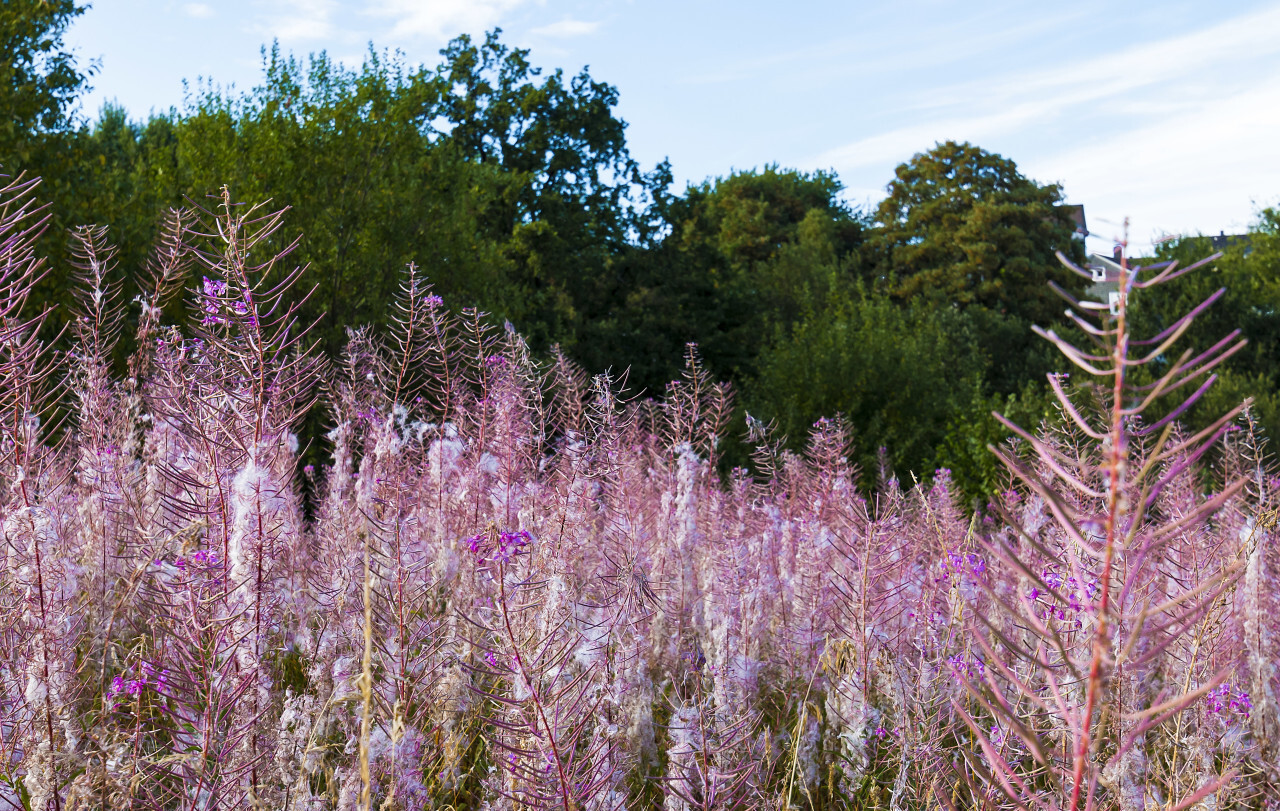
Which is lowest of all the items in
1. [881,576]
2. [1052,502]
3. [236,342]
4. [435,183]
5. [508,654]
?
[881,576]

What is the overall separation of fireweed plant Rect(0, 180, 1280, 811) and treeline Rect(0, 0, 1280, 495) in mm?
1376

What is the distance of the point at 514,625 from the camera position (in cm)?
215

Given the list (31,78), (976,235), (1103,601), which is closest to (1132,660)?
(1103,601)

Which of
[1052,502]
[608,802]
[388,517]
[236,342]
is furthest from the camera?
[388,517]

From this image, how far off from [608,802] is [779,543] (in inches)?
131

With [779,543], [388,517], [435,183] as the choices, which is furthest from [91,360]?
[435,183]

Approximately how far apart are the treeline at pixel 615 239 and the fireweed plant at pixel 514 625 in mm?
1376

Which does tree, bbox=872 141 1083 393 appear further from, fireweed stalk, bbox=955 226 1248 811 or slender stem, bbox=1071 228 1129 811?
slender stem, bbox=1071 228 1129 811

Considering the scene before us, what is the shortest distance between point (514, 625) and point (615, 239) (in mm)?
21814

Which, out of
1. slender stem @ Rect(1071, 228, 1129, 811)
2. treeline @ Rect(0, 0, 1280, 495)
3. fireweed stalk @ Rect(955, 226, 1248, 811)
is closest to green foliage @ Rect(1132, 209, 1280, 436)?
treeline @ Rect(0, 0, 1280, 495)

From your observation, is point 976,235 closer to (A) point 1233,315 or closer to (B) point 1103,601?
(A) point 1233,315

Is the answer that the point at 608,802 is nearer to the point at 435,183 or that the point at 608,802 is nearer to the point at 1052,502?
the point at 1052,502

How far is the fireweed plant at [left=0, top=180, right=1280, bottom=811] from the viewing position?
6.60ft

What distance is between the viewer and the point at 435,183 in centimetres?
1392
